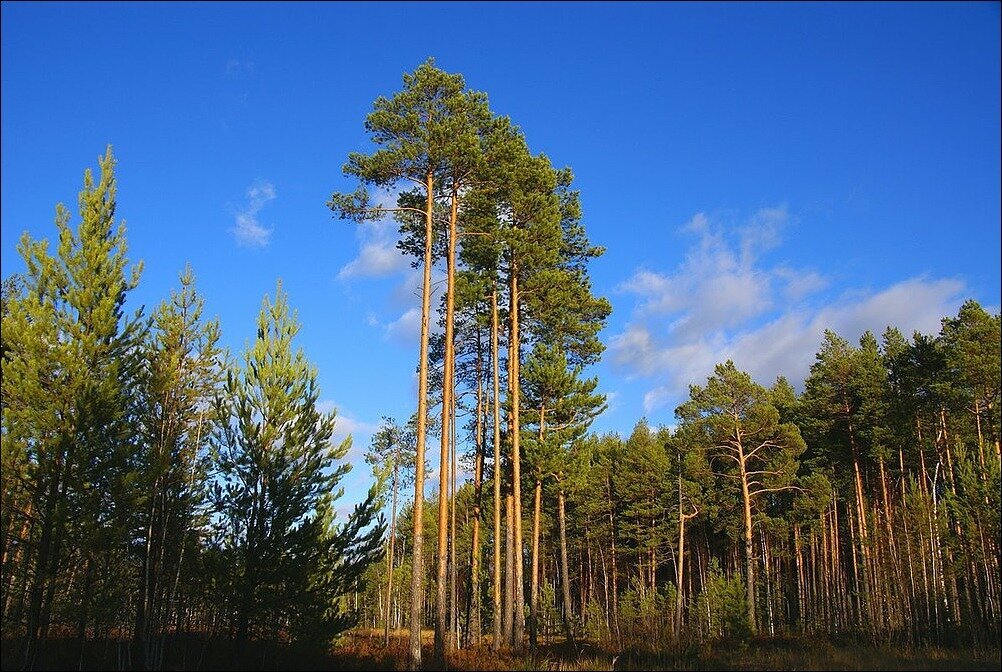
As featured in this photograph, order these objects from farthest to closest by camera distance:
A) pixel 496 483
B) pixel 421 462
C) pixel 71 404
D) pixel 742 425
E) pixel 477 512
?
pixel 742 425, pixel 477 512, pixel 496 483, pixel 421 462, pixel 71 404

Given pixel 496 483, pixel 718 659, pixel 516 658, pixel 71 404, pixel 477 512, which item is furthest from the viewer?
pixel 477 512

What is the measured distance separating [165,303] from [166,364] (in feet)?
6.21

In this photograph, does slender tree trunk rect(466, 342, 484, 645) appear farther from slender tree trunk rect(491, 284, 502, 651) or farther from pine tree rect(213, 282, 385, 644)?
pine tree rect(213, 282, 385, 644)

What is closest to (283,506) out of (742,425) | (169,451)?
(169,451)

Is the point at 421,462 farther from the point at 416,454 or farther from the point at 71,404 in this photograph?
the point at 71,404

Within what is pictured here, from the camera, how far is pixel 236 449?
14.4 metres

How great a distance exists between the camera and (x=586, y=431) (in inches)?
944

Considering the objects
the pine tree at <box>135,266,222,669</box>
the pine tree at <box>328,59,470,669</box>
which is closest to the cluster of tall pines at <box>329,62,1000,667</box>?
the pine tree at <box>328,59,470,669</box>

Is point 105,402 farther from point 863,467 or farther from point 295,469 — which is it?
point 863,467

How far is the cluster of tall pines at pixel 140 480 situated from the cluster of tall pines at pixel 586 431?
6.95ft

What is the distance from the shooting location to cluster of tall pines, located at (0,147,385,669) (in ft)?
39.1

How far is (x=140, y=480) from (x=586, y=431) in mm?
15222

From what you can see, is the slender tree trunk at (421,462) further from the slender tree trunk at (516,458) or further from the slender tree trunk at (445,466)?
the slender tree trunk at (516,458)

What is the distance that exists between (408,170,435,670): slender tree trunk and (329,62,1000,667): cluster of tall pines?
0.06 meters
